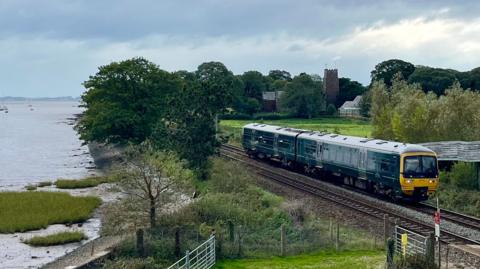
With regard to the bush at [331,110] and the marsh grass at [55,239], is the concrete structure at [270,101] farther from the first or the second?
the marsh grass at [55,239]

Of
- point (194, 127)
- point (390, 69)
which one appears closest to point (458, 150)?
point (194, 127)

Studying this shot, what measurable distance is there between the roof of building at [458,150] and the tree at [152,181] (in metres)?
17.5

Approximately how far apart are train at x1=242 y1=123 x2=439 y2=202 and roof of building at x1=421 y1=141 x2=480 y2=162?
4.54 metres

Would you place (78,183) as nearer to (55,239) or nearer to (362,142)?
(55,239)

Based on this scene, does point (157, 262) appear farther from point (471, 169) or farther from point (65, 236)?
point (471, 169)

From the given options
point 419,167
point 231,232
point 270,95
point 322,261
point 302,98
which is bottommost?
point 322,261

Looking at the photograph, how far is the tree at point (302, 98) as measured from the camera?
128 meters

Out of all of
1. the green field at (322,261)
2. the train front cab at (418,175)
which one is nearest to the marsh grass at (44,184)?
the train front cab at (418,175)

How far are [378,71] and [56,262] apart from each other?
4691 inches

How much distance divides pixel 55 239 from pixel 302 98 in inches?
3852

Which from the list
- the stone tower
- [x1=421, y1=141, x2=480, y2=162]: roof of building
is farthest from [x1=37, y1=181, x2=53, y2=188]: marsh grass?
the stone tower

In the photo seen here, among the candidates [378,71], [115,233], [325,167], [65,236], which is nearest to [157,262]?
[115,233]

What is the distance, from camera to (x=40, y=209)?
4378cm

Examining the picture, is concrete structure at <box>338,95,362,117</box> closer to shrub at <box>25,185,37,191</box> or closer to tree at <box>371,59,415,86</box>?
tree at <box>371,59,415,86</box>
